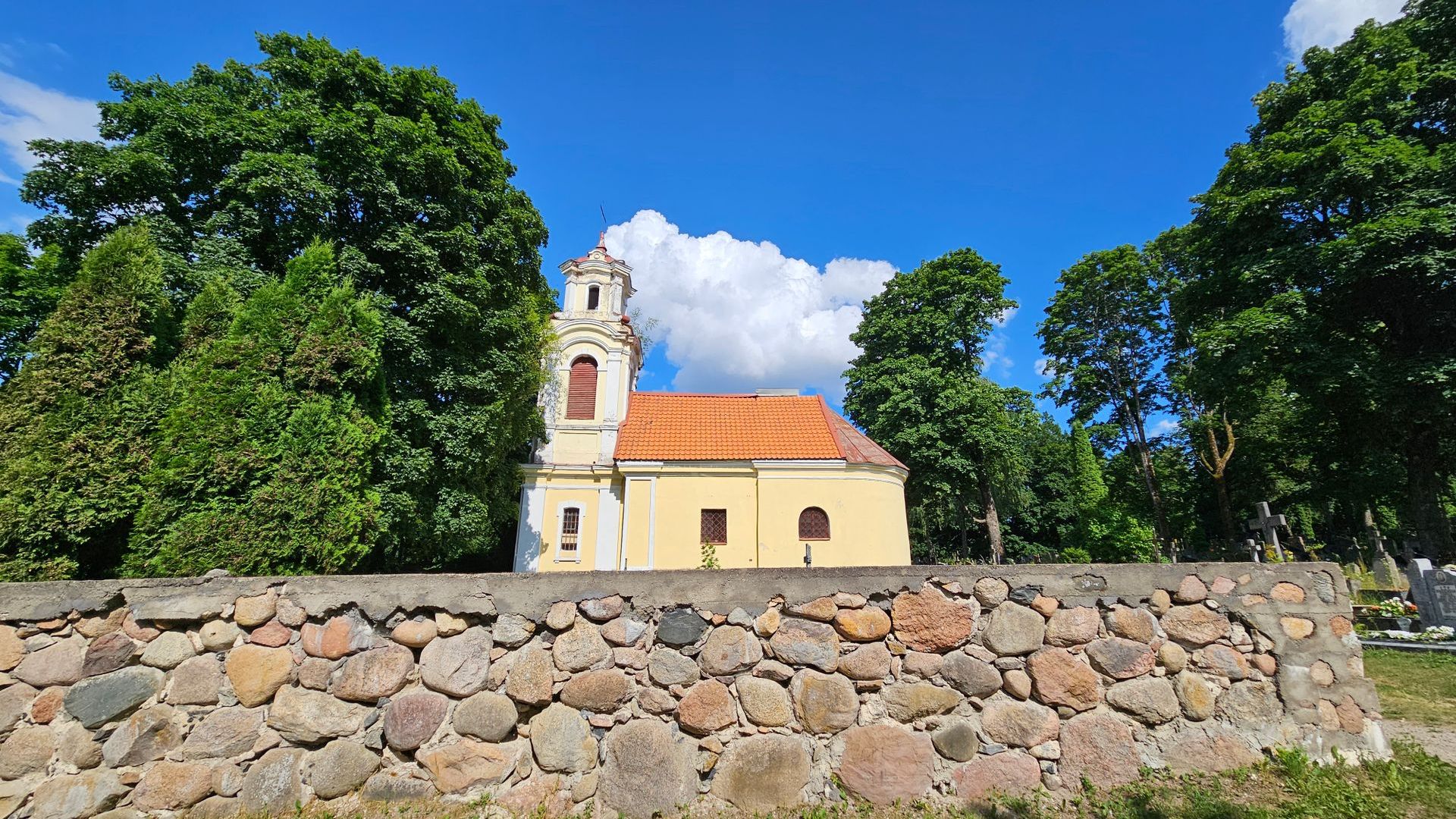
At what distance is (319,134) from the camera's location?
1009cm

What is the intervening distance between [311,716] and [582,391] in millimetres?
16139

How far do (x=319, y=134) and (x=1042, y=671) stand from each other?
44.0ft

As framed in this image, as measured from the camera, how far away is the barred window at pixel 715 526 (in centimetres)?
1611

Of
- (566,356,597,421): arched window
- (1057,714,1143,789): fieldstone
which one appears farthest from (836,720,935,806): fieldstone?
(566,356,597,421): arched window

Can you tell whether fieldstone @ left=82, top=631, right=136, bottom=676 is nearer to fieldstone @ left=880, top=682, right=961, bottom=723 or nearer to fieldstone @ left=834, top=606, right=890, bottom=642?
fieldstone @ left=834, top=606, right=890, bottom=642

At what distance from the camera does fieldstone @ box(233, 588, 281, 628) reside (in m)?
3.12

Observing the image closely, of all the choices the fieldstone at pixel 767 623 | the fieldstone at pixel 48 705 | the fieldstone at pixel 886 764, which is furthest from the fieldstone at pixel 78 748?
the fieldstone at pixel 886 764

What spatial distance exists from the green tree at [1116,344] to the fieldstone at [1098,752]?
2189cm

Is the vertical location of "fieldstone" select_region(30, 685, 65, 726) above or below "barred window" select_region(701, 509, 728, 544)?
below

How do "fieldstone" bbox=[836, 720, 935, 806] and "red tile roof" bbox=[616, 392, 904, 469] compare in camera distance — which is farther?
"red tile roof" bbox=[616, 392, 904, 469]

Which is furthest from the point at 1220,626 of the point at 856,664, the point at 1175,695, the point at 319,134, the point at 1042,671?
the point at 319,134

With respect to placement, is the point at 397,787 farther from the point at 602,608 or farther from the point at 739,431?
the point at 739,431

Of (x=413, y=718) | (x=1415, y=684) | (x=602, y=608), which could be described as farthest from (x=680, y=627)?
(x=1415, y=684)

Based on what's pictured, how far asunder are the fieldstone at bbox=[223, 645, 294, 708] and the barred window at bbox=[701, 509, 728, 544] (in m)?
13.3
